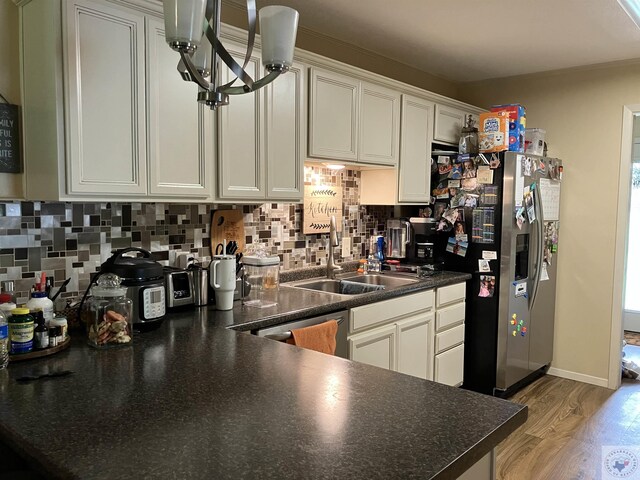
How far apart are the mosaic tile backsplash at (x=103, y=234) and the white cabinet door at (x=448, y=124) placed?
108 centimetres

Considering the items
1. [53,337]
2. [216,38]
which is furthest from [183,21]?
Answer: [53,337]

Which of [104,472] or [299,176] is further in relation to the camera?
[299,176]

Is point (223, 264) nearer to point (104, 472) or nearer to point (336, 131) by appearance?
point (336, 131)

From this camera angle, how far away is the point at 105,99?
1.88 metres

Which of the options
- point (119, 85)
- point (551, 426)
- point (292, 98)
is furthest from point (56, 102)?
point (551, 426)

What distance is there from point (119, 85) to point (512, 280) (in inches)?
→ 108

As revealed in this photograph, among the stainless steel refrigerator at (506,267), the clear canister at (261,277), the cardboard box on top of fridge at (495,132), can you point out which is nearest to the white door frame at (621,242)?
the stainless steel refrigerator at (506,267)

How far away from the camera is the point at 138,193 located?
2.00 metres

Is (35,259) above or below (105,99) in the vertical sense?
below

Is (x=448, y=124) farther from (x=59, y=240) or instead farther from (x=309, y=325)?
(x=59, y=240)

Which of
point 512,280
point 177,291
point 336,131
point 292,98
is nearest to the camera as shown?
point 177,291

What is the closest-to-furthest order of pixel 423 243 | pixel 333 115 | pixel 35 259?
pixel 35 259, pixel 333 115, pixel 423 243

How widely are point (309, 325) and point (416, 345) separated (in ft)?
3.50

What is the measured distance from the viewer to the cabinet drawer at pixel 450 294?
3316mm
